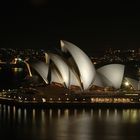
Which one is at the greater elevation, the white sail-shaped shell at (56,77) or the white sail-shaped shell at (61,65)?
the white sail-shaped shell at (61,65)

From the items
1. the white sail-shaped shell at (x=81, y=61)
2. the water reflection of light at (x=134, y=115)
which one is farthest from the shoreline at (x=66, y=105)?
the white sail-shaped shell at (x=81, y=61)

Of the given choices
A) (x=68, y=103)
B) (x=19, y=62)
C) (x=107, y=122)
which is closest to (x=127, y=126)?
(x=107, y=122)

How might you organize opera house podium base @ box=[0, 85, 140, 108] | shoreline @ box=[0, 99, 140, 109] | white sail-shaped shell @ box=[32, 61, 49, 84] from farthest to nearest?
white sail-shaped shell @ box=[32, 61, 49, 84], opera house podium base @ box=[0, 85, 140, 108], shoreline @ box=[0, 99, 140, 109]

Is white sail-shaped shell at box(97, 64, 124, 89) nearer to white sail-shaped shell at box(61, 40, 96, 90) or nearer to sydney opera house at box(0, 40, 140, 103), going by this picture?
sydney opera house at box(0, 40, 140, 103)

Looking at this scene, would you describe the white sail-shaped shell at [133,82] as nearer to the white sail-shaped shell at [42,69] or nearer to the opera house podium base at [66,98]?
the opera house podium base at [66,98]

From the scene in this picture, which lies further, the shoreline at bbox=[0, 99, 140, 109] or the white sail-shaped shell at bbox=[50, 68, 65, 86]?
the white sail-shaped shell at bbox=[50, 68, 65, 86]

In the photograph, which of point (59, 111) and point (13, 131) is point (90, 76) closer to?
point (59, 111)

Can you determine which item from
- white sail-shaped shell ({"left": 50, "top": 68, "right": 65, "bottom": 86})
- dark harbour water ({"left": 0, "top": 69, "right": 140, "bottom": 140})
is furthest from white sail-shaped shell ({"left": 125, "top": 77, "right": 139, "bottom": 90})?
white sail-shaped shell ({"left": 50, "top": 68, "right": 65, "bottom": 86})

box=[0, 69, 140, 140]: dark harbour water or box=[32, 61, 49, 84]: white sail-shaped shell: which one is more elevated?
box=[32, 61, 49, 84]: white sail-shaped shell
